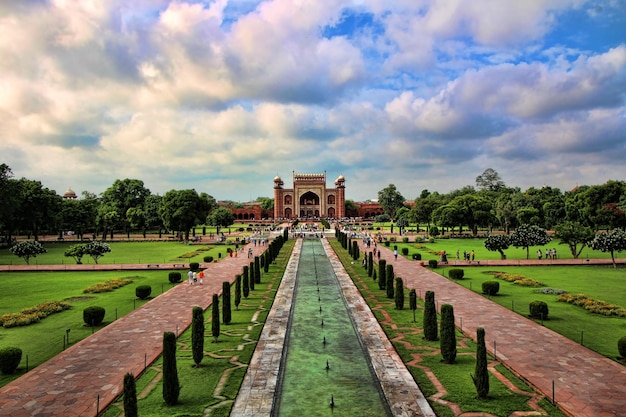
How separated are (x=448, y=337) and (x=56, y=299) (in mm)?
16701

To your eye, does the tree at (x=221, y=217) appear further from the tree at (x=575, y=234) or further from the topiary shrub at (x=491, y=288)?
the topiary shrub at (x=491, y=288)

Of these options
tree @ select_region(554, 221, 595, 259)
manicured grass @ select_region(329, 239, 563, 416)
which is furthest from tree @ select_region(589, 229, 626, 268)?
manicured grass @ select_region(329, 239, 563, 416)

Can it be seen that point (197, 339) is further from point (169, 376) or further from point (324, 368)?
point (324, 368)

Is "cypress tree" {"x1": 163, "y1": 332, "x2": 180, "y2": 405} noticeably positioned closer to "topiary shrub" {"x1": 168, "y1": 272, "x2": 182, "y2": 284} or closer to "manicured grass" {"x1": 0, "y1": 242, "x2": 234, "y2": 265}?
"topiary shrub" {"x1": 168, "y1": 272, "x2": 182, "y2": 284}

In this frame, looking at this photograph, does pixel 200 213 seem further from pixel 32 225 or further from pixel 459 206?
pixel 459 206

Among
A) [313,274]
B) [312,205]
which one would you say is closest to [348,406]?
[313,274]

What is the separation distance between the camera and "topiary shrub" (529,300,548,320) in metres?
15.0

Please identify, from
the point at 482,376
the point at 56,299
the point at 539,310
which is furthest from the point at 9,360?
the point at 539,310

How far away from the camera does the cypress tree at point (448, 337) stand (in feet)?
36.6

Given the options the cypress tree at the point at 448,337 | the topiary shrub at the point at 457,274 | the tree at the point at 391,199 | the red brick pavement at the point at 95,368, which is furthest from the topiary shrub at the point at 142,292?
the tree at the point at 391,199

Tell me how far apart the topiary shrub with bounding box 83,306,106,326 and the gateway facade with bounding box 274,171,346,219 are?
295ft

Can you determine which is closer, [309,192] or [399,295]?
[399,295]

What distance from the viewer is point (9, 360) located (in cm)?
1077

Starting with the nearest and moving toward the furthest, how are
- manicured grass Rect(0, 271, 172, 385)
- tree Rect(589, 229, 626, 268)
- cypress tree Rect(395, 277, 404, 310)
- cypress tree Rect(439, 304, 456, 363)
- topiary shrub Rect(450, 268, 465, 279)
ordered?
1. cypress tree Rect(439, 304, 456, 363)
2. manicured grass Rect(0, 271, 172, 385)
3. cypress tree Rect(395, 277, 404, 310)
4. topiary shrub Rect(450, 268, 465, 279)
5. tree Rect(589, 229, 626, 268)
